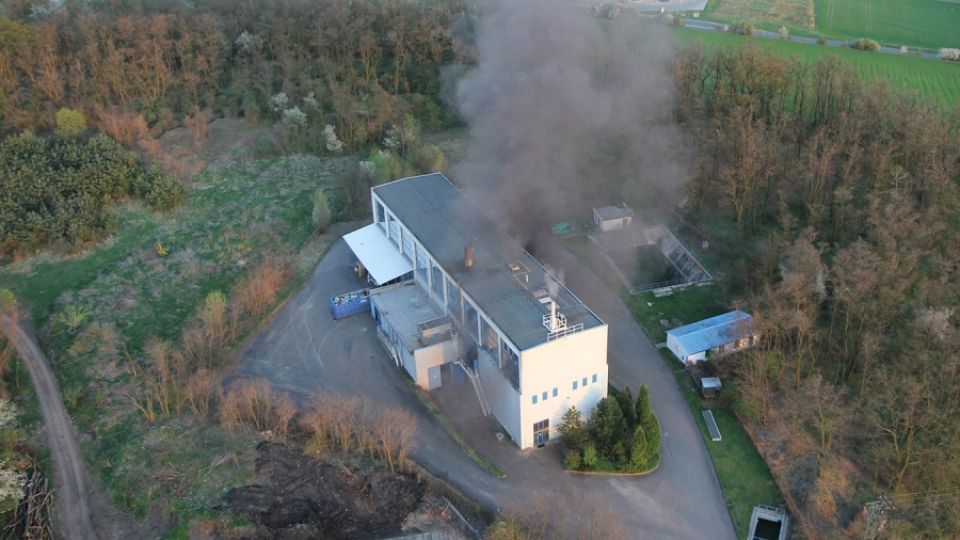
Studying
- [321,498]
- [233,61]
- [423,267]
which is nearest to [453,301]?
[423,267]

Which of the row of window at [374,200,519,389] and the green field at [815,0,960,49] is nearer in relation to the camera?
the row of window at [374,200,519,389]

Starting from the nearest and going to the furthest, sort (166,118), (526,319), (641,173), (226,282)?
1. (526,319)
2. (226,282)
3. (641,173)
4. (166,118)

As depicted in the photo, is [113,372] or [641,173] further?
[641,173]

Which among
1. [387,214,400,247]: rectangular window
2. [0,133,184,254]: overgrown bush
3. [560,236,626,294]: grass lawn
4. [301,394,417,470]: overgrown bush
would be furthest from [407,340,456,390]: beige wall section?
[0,133,184,254]: overgrown bush

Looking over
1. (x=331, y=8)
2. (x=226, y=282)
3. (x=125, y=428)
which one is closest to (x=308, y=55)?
(x=331, y=8)

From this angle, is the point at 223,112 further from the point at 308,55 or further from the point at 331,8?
the point at 331,8

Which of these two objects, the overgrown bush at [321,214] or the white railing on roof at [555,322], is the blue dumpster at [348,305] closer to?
the overgrown bush at [321,214]

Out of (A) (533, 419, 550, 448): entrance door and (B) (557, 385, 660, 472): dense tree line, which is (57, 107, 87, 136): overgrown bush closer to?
(A) (533, 419, 550, 448): entrance door

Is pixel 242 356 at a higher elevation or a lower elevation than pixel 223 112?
lower
